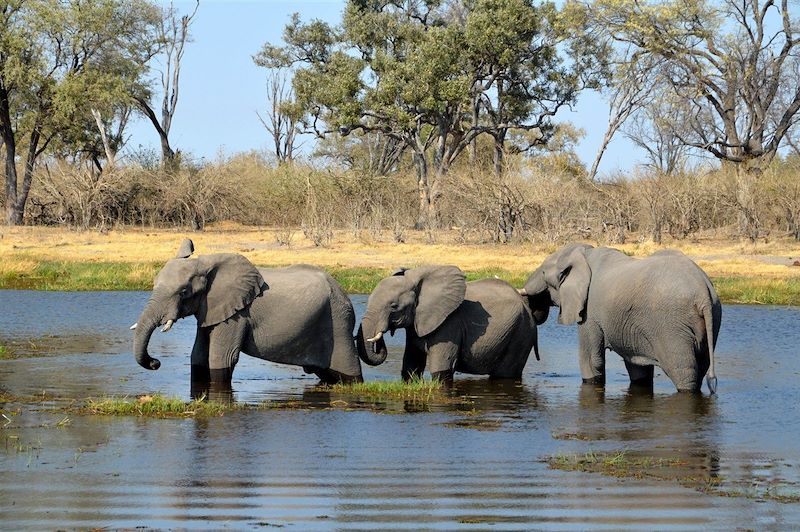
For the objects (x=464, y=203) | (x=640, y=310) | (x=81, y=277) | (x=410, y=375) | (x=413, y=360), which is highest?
(x=464, y=203)

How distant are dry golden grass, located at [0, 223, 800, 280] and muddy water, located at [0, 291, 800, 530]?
11632mm

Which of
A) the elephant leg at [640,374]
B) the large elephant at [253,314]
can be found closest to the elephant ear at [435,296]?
the large elephant at [253,314]

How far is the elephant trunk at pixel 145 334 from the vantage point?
11539 millimetres

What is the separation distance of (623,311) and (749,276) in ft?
43.2

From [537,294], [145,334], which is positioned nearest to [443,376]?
[537,294]

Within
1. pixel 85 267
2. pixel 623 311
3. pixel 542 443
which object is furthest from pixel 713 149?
pixel 542 443

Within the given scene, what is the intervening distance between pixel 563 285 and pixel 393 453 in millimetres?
4389

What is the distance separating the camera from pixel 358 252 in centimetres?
2952

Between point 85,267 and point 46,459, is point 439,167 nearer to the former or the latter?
point 85,267

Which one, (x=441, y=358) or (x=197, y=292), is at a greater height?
(x=197, y=292)

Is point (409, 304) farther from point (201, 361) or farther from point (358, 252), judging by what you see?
point (358, 252)

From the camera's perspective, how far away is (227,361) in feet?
39.6

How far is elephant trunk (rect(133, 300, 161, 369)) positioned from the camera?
11539 mm

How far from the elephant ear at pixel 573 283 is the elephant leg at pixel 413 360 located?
1519 mm
